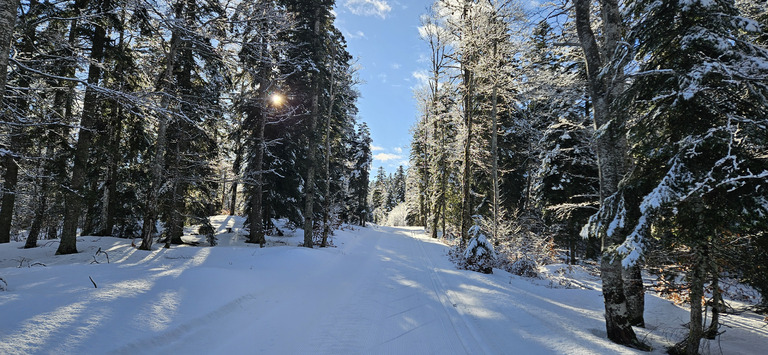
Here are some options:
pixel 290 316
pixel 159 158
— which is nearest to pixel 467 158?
pixel 290 316

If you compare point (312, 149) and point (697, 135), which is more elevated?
point (312, 149)

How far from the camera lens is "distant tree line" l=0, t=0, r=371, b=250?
349 inches

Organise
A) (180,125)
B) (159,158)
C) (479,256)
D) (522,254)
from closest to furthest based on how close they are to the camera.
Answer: (159,158) < (479,256) < (522,254) < (180,125)

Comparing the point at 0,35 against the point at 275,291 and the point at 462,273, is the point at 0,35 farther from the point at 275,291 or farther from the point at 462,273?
the point at 462,273

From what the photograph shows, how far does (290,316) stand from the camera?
5449mm

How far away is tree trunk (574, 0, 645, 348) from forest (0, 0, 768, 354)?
0.03 m

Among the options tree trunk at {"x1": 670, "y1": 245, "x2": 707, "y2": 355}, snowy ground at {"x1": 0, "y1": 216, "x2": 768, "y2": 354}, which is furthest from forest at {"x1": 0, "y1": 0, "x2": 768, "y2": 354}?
snowy ground at {"x1": 0, "y1": 216, "x2": 768, "y2": 354}

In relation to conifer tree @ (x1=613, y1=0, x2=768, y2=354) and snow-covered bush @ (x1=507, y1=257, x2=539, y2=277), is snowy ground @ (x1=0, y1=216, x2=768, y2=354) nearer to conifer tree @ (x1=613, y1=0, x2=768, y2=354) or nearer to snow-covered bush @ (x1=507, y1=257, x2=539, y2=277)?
conifer tree @ (x1=613, y1=0, x2=768, y2=354)

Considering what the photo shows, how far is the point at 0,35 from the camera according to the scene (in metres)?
3.61

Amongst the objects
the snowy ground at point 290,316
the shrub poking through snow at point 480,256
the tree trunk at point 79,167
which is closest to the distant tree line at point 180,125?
the tree trunk at point 79,167

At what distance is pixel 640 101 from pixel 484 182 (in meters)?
19.0

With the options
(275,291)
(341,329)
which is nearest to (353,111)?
(275,291)

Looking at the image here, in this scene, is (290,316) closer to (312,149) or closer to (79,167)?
(312,149)

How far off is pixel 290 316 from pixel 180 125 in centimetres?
1081
